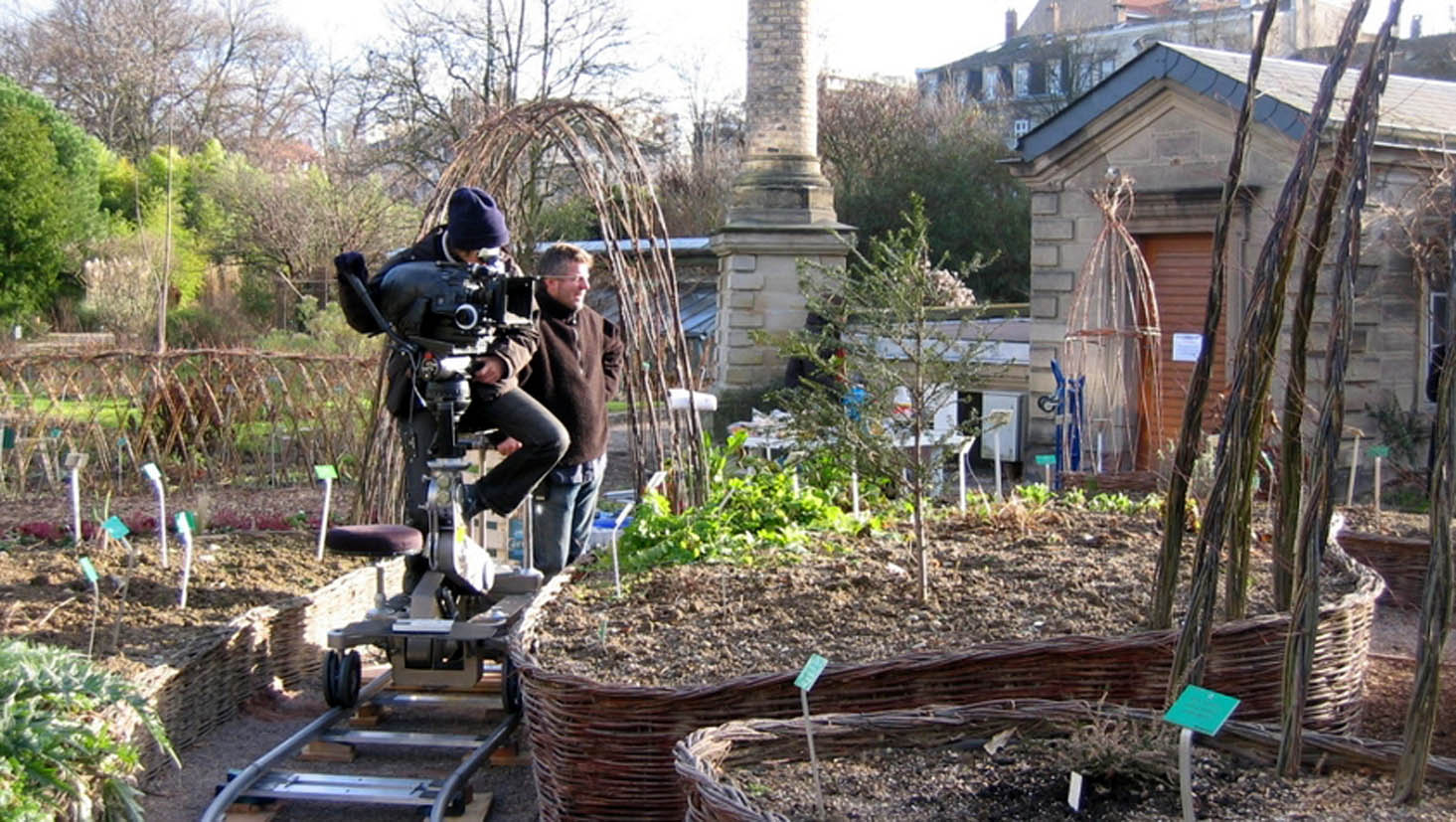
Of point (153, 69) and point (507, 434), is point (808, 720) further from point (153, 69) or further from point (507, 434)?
point (153, 69)

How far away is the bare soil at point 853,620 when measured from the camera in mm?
3281

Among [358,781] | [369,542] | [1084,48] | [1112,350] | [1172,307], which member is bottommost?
[358,781]

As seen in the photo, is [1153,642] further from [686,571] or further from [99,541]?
[99,541]

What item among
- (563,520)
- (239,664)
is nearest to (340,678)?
(239,664)

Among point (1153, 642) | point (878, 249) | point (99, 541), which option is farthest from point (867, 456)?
point (99, 541)

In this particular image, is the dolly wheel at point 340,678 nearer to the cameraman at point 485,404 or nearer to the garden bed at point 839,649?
the cameraman at point 485,404

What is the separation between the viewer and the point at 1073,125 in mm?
12359

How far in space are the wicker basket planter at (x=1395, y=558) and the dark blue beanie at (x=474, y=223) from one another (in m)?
4.48

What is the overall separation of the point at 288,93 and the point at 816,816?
38.3 m

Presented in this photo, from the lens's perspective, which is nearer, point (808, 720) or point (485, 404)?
point (808, 720)

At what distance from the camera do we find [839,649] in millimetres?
4570

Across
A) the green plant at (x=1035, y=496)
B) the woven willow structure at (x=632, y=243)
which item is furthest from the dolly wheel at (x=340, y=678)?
the green plant at (x=1035, y=496)

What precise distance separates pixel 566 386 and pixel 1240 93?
654cm

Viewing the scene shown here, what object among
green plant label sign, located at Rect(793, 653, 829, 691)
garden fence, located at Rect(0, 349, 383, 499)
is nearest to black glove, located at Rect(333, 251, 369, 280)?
green plant label sign, located at Rect(793, 653, 829, 691)
